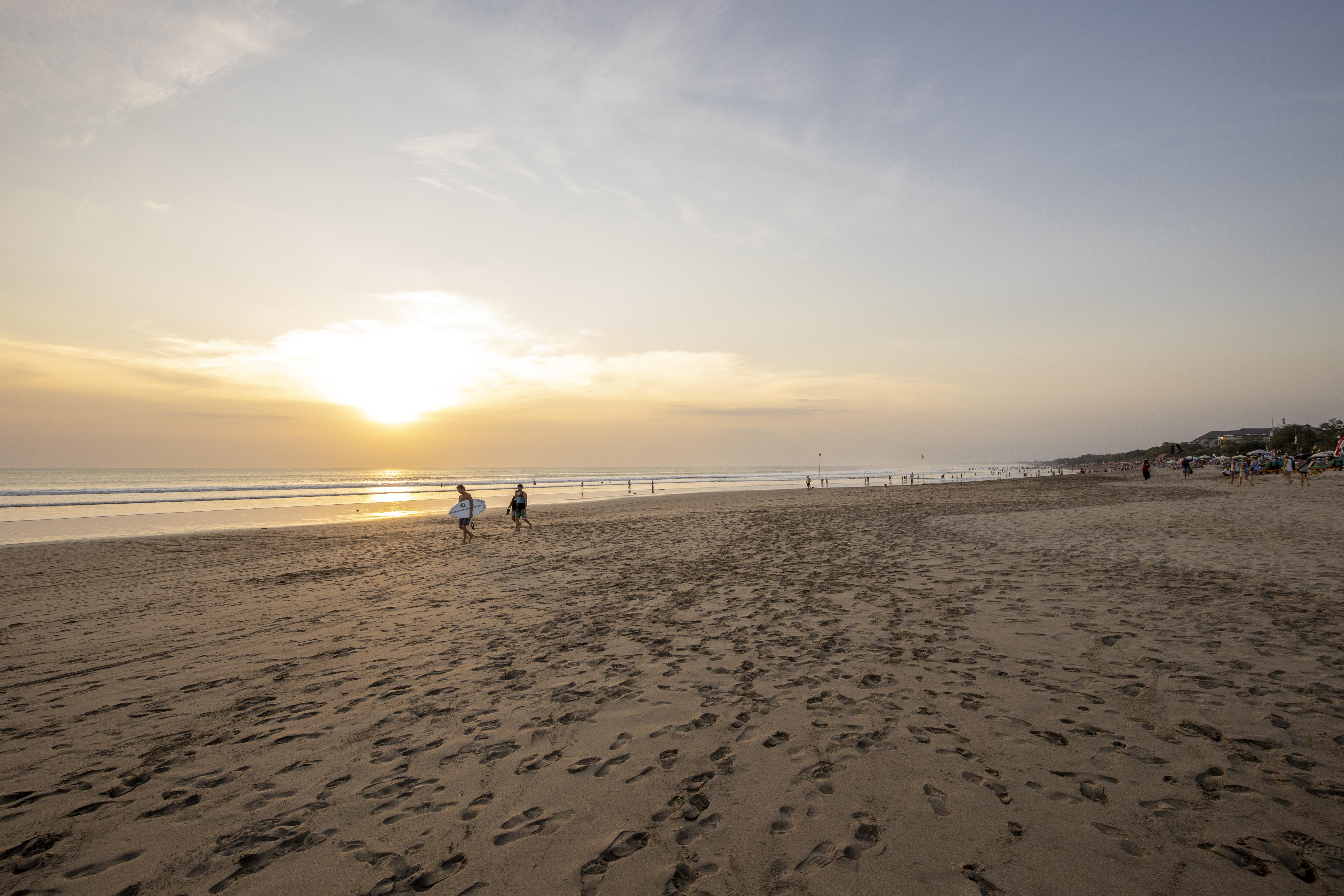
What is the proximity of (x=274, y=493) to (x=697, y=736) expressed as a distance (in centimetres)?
6255

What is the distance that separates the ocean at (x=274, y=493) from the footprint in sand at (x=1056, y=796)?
96.7 ft

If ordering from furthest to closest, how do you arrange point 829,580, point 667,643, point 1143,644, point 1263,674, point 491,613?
point 829,580 < point 491,613 < point 667,643 < point 1143,644 < point 1263,674

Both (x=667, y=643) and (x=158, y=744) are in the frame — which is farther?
(x=667, y=643)

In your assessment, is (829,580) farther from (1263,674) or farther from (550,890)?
(550,890)

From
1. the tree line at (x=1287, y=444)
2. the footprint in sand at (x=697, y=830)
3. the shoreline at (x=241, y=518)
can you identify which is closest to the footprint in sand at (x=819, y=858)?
the footprint in sand at (x=697, y=830)

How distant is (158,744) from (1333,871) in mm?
8331

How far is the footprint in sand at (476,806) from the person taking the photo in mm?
3818

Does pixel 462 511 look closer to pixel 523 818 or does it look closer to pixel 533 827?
pixel 523 818

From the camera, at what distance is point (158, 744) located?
5055 millimetres

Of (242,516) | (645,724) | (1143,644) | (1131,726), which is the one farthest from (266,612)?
(242,516)

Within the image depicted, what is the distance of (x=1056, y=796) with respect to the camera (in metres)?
3.76

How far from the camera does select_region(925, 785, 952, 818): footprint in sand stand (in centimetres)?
364

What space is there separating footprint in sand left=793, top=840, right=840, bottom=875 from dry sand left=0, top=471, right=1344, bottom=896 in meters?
0.02

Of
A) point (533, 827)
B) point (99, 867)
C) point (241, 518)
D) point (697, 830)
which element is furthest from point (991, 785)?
point (241, 518)
